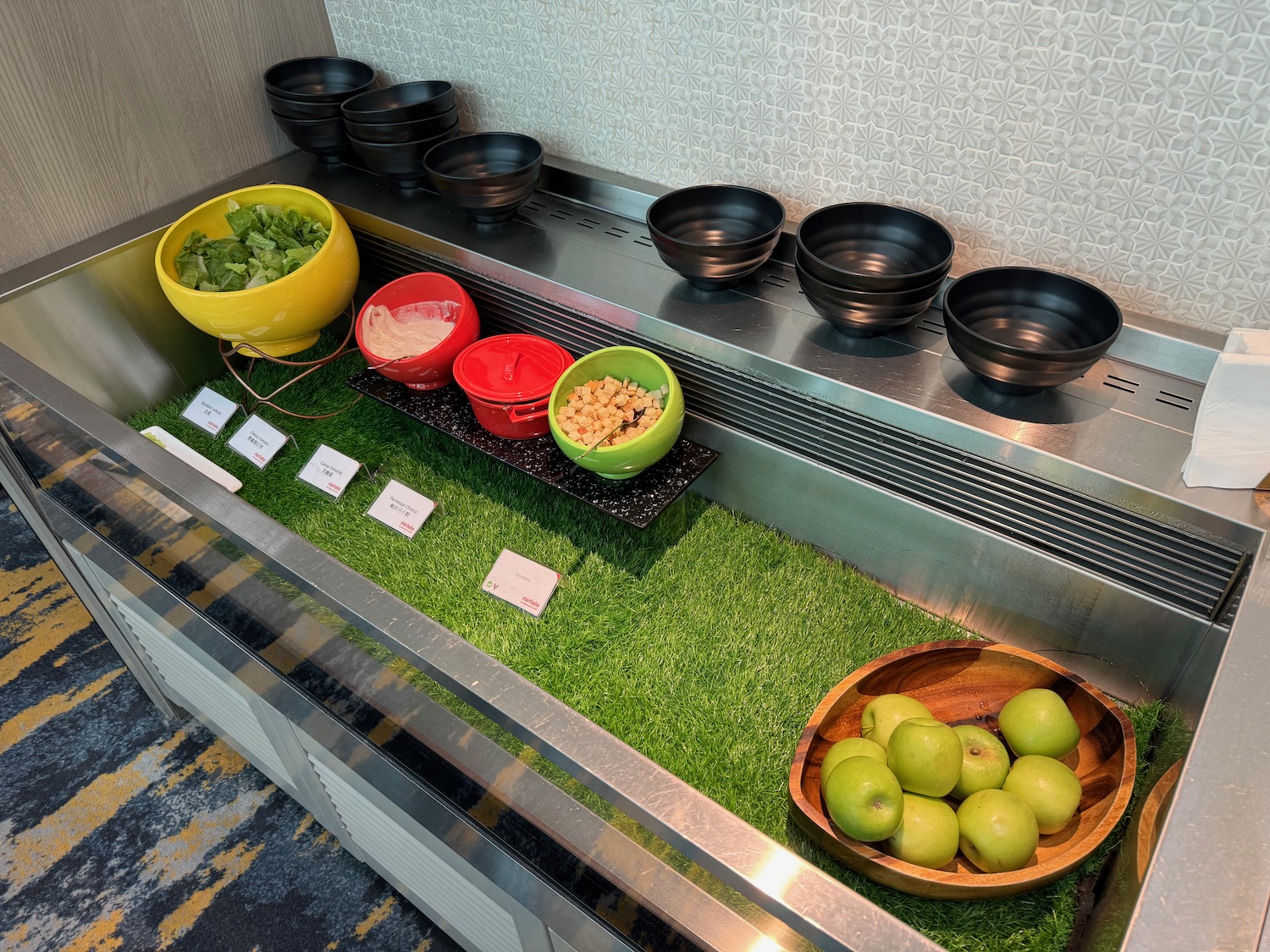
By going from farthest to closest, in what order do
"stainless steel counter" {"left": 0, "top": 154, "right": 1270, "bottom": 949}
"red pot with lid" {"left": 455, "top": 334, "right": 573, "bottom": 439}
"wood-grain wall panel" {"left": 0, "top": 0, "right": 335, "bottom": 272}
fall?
1. "wood-grain wall panel" {"left": 0, "top": 0, "right": 335, "bottom": 272}
2. "red pot with lid" {"left": 455, "top": 334, "right": 573, "bottom": 439}
3. "stainless steel counter" {"left": 0, "top": 154, "right": 1270, "bottom": 949}

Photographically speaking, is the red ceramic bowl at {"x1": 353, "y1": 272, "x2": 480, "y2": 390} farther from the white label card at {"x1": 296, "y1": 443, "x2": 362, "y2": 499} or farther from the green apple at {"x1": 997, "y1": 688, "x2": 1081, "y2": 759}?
the green apple at {"x1": 997, "y1": 688, "x2": 1081, "y2": 759}

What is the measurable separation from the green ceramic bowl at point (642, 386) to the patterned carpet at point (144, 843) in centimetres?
98

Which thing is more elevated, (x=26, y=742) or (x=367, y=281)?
(x=367, y=281)

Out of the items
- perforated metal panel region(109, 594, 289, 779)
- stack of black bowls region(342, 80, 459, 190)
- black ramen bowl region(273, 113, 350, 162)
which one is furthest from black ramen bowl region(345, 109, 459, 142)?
perforated metal panel region(109, 594, 289, 779)

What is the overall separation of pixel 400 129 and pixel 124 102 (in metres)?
0.53

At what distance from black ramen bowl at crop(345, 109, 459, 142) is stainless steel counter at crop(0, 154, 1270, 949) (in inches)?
5.1

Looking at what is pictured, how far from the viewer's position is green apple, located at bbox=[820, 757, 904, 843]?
0.91 m

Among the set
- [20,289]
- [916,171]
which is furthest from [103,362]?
[916,171]

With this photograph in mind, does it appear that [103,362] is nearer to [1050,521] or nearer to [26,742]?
[26,742]

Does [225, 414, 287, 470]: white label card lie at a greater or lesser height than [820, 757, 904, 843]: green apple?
lesser

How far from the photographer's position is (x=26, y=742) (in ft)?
6.41

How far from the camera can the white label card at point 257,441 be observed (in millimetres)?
1621

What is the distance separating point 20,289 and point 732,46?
1.31 meters

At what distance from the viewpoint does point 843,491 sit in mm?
1317
